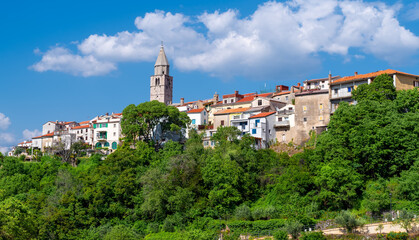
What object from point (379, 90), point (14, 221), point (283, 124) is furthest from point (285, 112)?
point (14, 221)

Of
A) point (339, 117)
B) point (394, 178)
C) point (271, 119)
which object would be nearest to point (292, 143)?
point (271, 119)

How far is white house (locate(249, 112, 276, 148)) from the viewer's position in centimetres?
6562

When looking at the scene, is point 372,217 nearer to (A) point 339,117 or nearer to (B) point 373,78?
(A) point 339,117

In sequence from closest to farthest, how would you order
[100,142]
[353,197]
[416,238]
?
[416,238]
[353,197]
[100,142]

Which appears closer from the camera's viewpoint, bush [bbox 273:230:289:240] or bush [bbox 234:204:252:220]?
bush [bbox 273:230:289:240]

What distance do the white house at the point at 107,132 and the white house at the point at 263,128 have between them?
93.9 ft

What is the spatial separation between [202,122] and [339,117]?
30.7 metres

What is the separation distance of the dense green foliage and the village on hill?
4.69 metres

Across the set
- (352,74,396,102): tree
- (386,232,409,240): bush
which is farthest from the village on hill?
(386,232,409,240): bush

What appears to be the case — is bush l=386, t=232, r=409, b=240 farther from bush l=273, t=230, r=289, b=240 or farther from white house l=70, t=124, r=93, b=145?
white house l=70, t=124, r=93, b=145

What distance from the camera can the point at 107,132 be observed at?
87.5 metres

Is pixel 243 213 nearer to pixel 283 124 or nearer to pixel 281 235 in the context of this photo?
pixel 281 235

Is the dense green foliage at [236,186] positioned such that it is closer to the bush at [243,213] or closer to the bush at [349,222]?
the bush at [243,213]

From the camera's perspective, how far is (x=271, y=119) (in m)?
67.0
